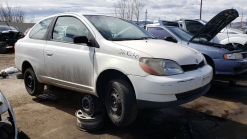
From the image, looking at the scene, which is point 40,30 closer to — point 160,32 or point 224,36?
point 160,32

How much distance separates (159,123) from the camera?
368 centimetres

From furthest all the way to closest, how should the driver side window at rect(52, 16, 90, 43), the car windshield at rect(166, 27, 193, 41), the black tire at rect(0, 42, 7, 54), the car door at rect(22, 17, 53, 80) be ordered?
the black tire at rect(0, 42, 7, 54)
the car windshield at rect(166, 27, 193, 41)
the car door at rect(22, 17, 53, 80)
the driver side window at rect(52, 16, 90, 43)

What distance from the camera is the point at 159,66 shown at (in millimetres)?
2822

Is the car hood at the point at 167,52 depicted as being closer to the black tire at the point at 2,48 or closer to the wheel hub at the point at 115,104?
the wheel hub at the point at 115,104

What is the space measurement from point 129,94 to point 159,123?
106cm

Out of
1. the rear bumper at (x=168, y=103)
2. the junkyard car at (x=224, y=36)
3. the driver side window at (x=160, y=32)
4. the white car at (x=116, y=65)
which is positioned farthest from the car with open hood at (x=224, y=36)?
the rear bumper at (x=168, y=103)

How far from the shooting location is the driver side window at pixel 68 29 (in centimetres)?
371

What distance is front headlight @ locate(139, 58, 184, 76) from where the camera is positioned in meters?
2.80

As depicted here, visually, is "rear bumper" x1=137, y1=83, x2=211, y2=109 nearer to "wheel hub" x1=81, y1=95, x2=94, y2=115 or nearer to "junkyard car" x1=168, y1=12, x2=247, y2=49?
"wheel hub" x1=81, y1=95, x2=94, y2=115

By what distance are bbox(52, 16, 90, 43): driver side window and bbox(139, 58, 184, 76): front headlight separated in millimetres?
1183

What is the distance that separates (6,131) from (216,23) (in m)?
5.50

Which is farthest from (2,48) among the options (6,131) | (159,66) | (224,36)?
(159,66)

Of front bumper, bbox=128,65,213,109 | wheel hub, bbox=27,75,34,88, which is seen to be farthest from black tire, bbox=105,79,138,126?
wheel hub, bbox=27,75,34,88

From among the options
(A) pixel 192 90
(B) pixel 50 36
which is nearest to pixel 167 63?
(A) pixel 192 90
